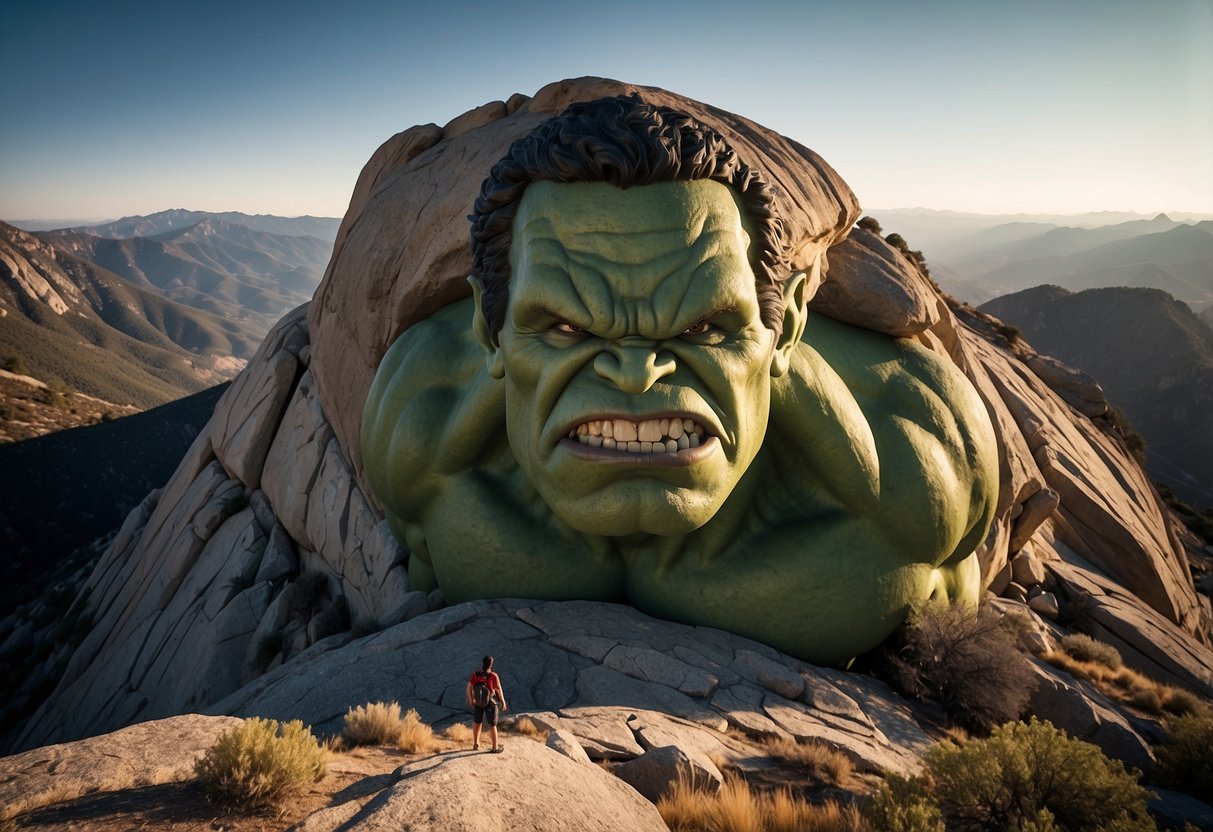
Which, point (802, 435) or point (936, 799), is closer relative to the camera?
point (936, 799)

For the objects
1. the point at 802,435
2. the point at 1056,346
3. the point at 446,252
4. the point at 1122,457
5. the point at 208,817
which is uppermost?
the point at 446,252

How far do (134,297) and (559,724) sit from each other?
186m

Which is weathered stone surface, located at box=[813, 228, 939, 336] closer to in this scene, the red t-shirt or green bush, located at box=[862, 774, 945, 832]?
green bush, located at box=[862, 774, 945, 832]

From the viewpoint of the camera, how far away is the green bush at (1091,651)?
6942 millimetres

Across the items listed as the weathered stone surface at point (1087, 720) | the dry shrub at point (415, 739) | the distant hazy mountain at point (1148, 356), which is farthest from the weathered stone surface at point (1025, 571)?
the distant hazy mountain at point (1148, 356)

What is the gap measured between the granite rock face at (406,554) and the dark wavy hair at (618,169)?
1658 millimetres

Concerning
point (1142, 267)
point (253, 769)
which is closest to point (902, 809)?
point (253, 769)

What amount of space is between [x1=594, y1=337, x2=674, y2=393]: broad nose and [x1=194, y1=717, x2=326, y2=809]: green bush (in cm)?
232

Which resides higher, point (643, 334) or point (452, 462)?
point (643, 334)

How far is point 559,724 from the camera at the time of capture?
12.0 ft

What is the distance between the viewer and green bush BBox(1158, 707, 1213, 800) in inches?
172

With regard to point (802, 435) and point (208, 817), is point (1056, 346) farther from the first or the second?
point (208, 817)

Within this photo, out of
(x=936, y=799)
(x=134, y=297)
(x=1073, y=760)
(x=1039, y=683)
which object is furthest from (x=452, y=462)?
(x=134, y=297)

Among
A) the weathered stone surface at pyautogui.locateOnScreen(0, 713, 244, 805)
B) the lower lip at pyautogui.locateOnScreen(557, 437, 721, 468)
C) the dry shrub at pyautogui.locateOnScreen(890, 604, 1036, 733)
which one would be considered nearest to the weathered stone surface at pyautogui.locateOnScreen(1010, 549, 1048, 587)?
Answer: the dry shrub at pyautogui.locateOnScreen(890, 604, 1036, 733)
